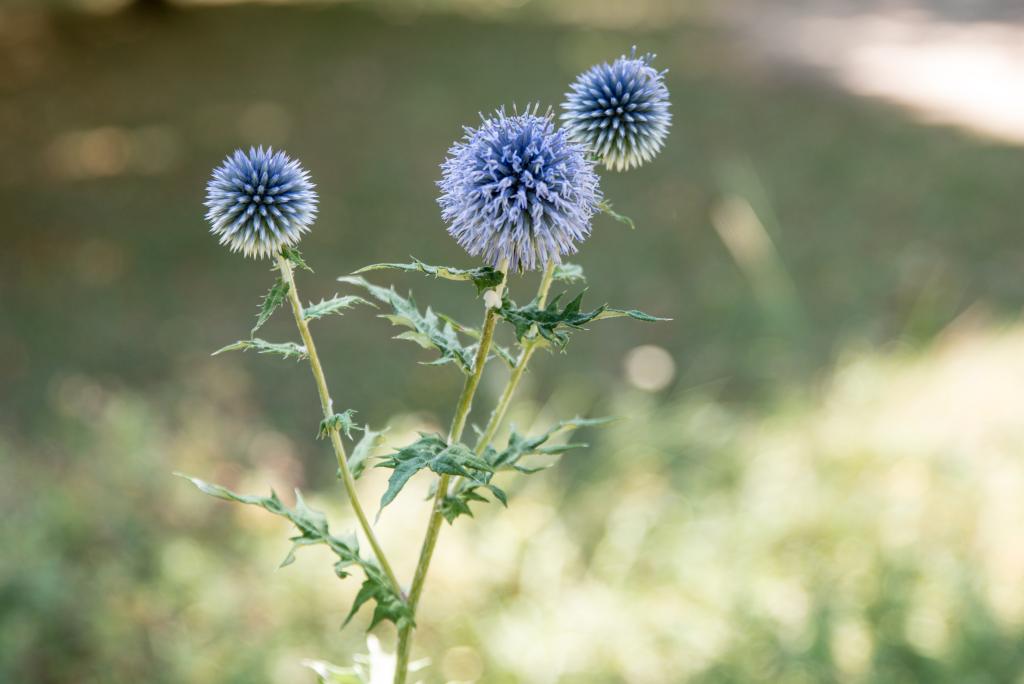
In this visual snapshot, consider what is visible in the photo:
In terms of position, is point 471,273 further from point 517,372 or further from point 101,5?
point 101,5

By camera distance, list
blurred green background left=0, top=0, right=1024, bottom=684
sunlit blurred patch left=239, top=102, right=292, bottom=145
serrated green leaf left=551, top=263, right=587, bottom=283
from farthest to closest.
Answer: sunlit blurred patch left=239, top=102, right=292, bottom=145
blurred green background left=0, top=0, right=1024, bottom=684
serrated green leaf left=551, top=263, right=587, bottom=283

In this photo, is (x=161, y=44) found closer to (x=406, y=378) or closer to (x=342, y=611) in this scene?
(x=406, y=378)

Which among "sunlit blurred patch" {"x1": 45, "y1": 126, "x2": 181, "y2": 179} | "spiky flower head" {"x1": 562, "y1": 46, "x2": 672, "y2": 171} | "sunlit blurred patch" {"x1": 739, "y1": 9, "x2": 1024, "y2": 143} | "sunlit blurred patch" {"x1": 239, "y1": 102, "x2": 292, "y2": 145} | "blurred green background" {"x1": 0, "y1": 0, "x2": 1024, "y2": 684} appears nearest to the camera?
"spiky flower head" {"x1": 562, "y1": 46, "x2": 672, "y2": 171}

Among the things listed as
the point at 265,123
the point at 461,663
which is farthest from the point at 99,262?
the point at 461,663

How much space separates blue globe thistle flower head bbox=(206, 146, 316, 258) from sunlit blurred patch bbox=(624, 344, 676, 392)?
411cm

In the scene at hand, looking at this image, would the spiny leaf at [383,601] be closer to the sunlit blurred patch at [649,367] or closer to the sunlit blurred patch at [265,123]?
the sunlit blurred patch at [649,367]

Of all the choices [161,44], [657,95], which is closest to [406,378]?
[657,95]

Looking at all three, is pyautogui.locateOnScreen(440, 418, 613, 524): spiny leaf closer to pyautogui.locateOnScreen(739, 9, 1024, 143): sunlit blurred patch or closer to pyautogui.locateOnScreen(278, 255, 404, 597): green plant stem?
pyautogui.locateOnScreen(278, 255, 404, 597): green plant stem

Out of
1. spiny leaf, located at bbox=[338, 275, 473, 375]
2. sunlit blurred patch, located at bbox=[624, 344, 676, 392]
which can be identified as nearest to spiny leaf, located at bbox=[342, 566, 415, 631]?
spiny leaf, located at bbox=[338, 275, 473, 375]

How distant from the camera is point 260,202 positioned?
1379mm

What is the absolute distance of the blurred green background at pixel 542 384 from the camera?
339 centimetres

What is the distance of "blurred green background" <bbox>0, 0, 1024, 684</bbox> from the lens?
339 cm

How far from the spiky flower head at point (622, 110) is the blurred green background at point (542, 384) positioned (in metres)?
2.22

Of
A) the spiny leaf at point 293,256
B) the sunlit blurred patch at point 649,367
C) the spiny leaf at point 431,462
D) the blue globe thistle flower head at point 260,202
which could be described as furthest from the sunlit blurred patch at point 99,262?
the spiny leaf at point 431,462
